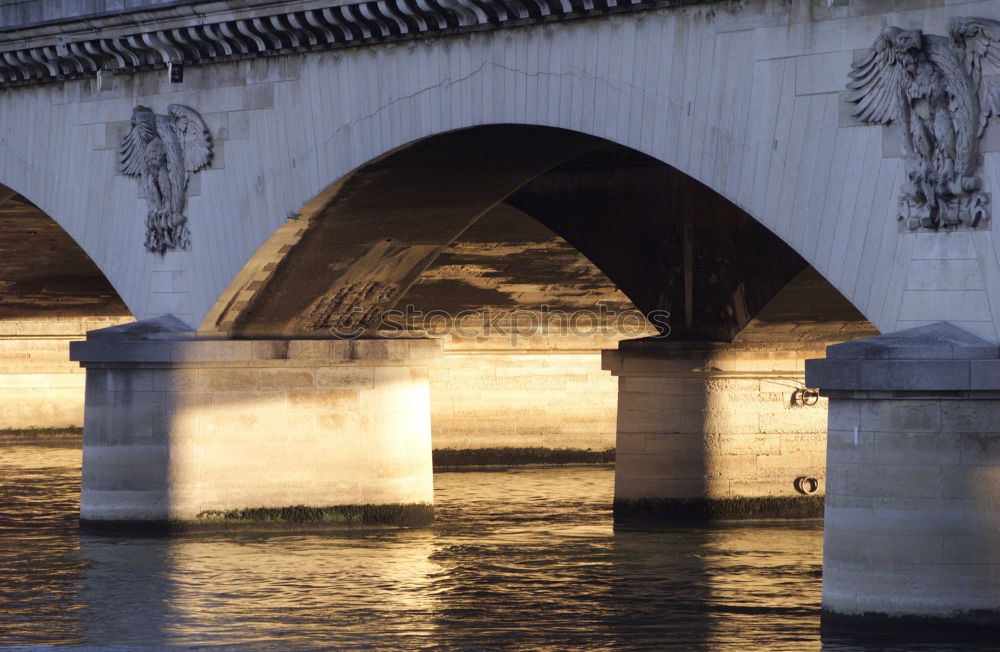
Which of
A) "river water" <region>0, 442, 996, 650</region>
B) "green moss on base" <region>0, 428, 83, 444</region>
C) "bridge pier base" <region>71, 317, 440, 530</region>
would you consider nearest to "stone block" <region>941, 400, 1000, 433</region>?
"river water" <region>0, 442, 996, 650</region>

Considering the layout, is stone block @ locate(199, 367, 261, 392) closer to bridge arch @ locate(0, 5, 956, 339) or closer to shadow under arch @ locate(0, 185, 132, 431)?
bridge arch @ locate(0, 5, 956, 339)

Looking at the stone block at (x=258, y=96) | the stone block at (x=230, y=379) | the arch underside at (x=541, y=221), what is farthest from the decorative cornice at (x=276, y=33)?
the stone block at (x=230, y=379)

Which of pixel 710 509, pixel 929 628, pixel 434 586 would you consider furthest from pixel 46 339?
pixel 929 628

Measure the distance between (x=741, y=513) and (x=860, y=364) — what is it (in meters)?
11.1

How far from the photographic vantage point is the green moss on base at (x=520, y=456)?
128 feet

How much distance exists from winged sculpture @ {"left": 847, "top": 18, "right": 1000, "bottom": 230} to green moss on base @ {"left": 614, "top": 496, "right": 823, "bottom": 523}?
11.0 metres

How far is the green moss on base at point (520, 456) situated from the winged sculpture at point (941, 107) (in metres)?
23.4

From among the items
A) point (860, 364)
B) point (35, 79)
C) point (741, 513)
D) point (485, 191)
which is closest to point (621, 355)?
point (741, 513)

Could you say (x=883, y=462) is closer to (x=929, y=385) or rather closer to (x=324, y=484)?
(x=929, y=385)

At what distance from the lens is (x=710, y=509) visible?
87.8ft

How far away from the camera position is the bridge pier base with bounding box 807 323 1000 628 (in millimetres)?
15562

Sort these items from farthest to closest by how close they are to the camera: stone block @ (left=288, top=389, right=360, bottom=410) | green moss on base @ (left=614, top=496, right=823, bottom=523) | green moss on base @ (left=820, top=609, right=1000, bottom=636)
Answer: green moss on base @ (left=614, top=496, right=823, bottom=523) < stone block @ (left=288, top=389, right=360, bottom=410) < green moss on base @ (left=820, top=609, right=1000, bottom=636)

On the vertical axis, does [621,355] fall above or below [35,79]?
below

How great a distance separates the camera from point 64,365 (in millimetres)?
45812
